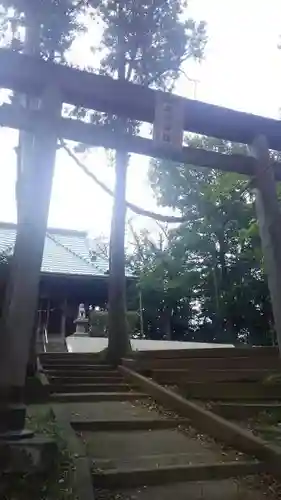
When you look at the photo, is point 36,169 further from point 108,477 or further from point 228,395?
point 228,395

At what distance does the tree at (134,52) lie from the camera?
10.3 m

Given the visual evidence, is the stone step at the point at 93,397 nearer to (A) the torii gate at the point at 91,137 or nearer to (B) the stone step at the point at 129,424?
(B) the stone step at the point at 129,424

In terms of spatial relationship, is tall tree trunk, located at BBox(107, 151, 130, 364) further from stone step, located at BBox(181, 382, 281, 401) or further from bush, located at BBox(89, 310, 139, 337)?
bush, located at BBox(89, 310, 139, 337)

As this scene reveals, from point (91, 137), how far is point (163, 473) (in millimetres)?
2901

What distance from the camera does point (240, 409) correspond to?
5.48 metres

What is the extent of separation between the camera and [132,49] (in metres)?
10.9

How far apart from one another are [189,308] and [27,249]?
54.5 feet

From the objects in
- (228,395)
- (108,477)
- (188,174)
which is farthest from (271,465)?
(188,174)

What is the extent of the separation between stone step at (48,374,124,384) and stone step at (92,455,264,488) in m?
4.40

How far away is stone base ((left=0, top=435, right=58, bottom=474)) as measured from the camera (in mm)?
2998

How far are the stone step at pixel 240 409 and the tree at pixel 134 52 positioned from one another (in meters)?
4.76

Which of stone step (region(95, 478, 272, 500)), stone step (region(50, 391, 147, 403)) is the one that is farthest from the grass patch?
stone step (region(50, 391, 147, 403))

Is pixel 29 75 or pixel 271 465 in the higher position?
pixel 29 75

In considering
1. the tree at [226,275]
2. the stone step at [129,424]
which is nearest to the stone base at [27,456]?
the stone step at [129,424]
